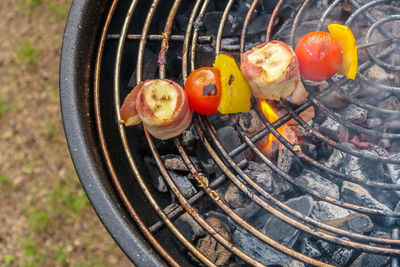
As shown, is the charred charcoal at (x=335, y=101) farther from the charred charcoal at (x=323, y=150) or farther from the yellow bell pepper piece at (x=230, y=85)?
the yellow bell pepper piece at (x=230, y=85)

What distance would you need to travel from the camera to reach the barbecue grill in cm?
165

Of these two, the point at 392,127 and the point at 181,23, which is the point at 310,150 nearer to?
the point at 392,127

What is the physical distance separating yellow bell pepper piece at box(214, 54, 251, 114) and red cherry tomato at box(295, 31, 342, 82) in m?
0.30

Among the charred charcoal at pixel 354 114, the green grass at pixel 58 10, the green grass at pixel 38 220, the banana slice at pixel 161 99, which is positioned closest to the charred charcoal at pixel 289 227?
the charred charcoal at pixel 354 114

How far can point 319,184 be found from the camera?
6.40 feet

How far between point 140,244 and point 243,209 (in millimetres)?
582

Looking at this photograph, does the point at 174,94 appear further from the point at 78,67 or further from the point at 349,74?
the point at 349,74

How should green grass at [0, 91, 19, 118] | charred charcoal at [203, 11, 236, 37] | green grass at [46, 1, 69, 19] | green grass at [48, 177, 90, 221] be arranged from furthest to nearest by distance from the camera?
1. green grass at [46, 1, 69, 19]
2. green grass at [0, 91, 19, 118]
3. green grass at [48, 177, 90, 221]
4. charred charcoal at [203, 11, 236, 37]

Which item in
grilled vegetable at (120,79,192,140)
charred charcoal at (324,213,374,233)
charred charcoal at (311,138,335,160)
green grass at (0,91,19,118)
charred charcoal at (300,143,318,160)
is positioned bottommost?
charred charcoal at (324,213,374,233)

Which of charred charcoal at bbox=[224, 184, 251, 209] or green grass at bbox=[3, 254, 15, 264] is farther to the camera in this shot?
green grass at bbox=[3, 254, 15, 264]

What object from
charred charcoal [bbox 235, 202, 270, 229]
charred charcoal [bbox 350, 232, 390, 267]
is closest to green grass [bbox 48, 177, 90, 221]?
charred charcoal [bbox 235, 202, 270, 229]

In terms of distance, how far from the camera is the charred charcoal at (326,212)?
1.90 metres

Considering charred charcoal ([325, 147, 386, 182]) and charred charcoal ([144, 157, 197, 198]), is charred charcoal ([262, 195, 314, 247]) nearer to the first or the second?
charred charcoal ([325, 147, 386, 182])

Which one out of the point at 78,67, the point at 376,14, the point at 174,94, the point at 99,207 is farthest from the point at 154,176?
the point at 376,14
